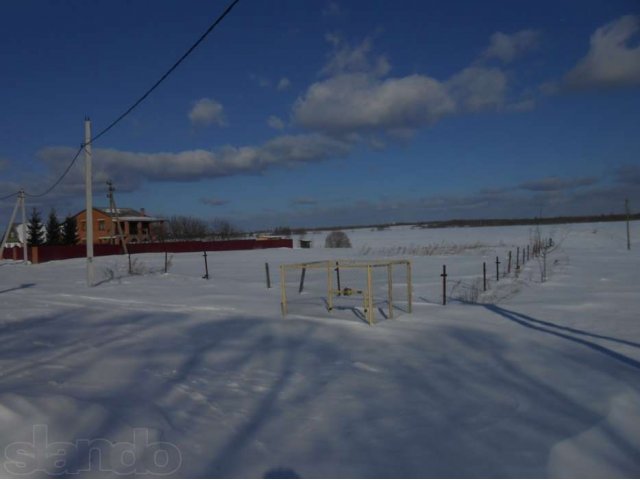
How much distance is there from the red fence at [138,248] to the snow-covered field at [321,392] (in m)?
32.3

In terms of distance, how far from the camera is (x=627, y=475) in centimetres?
378

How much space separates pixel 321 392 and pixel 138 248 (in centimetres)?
4776

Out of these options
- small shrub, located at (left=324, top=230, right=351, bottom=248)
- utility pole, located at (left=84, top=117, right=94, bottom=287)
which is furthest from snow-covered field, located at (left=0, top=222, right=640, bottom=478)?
small shrub, located at (left=324, top=230, right=351, bottom=248)

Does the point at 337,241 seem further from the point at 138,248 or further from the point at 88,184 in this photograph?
the point at 88,184

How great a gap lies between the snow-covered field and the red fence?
32.3m

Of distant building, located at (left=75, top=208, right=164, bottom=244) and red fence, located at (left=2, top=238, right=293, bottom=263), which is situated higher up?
distant building, located at (left=75, top=208, right=164, bottom=244)

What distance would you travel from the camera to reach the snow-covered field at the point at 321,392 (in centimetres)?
399

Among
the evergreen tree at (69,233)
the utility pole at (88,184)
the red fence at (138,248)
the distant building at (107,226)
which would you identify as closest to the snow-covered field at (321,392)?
the utility pole at (88,184)

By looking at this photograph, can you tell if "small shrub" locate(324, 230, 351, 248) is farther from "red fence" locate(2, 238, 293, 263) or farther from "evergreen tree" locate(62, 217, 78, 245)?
"evergreen tree" locate(62, 217, 78, 245)

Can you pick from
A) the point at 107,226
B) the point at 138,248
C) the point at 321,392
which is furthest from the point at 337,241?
the point at 321,392

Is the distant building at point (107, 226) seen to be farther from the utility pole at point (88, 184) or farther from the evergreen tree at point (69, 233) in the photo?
the utility pole at point (88, 184)

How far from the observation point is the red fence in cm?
4066

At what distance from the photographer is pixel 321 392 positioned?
5848 mm

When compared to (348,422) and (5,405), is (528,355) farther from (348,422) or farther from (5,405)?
(5,405)
